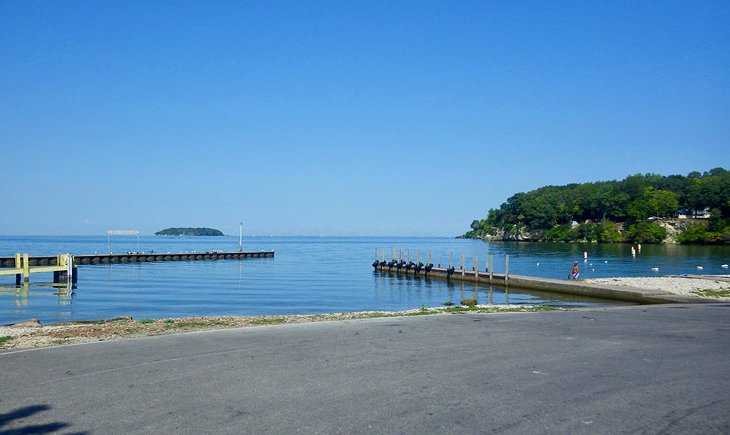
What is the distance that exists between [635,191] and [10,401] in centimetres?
18552

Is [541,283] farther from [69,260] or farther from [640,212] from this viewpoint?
[640,212]

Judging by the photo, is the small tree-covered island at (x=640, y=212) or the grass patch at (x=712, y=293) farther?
the small tree-covered island at (x=640, y=212)

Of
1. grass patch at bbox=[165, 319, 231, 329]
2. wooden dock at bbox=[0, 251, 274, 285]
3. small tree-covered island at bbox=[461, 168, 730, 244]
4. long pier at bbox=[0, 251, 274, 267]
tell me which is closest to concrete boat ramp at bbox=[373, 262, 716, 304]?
grass patch at bbox=[165, 319, 231, 329]

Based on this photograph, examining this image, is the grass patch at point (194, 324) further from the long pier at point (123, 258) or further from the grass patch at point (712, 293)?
the long pier at point (123, 258)

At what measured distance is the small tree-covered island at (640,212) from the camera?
478 feet

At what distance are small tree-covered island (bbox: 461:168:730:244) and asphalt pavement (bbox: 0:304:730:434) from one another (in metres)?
140

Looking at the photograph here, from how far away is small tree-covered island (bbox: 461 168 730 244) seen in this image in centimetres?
14562

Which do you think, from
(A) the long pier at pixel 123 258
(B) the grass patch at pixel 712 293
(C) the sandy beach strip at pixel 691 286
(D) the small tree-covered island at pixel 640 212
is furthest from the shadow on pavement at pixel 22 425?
(D) the small tree-covered island at pixel 640 212

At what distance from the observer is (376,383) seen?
9164mm

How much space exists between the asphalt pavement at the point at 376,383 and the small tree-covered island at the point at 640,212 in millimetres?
139612

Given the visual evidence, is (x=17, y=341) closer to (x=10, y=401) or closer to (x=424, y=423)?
(x=10, y=401)

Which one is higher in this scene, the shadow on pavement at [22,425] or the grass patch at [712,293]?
the shadow on pavement at [22,425]

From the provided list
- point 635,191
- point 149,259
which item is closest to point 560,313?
point 149,259

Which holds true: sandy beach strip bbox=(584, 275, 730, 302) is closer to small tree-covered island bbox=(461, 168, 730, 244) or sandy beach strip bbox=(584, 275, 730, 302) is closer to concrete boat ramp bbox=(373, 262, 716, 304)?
concrete boat ramp bbox=(373, 262, 716, 304)
